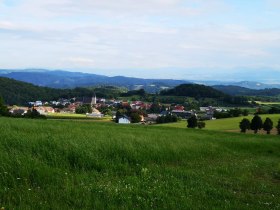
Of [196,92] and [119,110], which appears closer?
[119,110]

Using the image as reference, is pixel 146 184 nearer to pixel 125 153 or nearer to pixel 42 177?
pixel 42 177

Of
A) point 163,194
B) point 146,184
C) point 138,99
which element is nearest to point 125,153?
point 146,184

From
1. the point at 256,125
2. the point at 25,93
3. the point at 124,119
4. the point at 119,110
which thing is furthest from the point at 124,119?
the point at 25,93

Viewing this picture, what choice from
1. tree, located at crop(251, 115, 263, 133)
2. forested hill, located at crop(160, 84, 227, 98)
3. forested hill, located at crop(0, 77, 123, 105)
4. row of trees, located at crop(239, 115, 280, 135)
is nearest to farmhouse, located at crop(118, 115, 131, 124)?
row of trees, located at crop(239, 115, 280, 135)

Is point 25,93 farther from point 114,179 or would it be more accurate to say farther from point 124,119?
point 114,179

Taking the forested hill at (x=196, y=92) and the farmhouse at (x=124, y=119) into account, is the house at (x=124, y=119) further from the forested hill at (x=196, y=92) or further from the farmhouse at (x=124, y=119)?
the forested hill at (x=196, y=92)

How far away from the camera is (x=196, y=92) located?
17212 centimetres

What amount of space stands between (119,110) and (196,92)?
71.8m

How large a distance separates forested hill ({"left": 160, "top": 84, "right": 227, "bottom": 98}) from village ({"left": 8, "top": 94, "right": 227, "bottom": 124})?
29.9m

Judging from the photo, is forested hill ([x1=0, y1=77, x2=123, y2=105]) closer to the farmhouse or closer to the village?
the village

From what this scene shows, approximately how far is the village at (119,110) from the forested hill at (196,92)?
98.0ft

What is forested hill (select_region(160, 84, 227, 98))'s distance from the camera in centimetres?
16775

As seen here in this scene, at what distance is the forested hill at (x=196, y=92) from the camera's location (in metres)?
168

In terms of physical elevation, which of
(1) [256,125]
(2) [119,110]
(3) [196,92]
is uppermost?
(3) [196,92]
